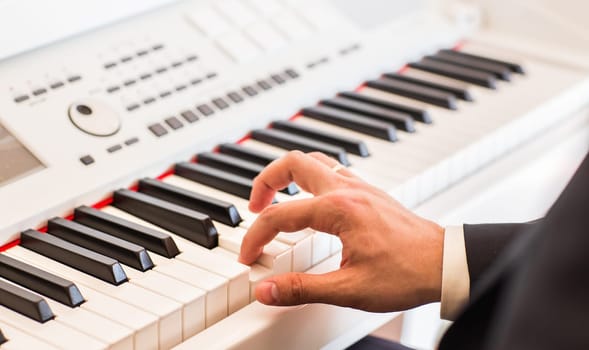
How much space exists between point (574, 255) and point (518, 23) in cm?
179

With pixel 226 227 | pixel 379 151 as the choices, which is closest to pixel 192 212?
pixel 226 227

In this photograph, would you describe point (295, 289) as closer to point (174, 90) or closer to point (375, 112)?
point (174, 90)

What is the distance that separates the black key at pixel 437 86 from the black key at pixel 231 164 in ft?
1.76

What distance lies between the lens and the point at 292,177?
4.60ft

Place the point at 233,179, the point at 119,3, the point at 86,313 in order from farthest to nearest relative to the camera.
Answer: the point at 119,3 → the point at 233,179 → the point at 86,313

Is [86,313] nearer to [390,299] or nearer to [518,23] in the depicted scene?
[390,299]

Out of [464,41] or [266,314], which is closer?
[266,314]

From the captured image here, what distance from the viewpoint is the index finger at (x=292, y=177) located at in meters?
1.36

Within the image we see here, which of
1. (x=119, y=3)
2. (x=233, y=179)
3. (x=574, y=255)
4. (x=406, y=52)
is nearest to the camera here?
(x=574, y=255)

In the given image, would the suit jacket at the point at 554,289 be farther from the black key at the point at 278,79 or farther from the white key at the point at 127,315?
the black key at the point at 278,79

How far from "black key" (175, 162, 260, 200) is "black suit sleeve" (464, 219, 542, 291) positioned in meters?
0.35

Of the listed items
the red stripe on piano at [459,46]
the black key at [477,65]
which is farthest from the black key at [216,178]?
the red stripe on piano at [459,46]

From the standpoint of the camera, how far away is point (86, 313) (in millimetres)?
1183

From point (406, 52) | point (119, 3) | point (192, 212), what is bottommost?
point (192, 212)
